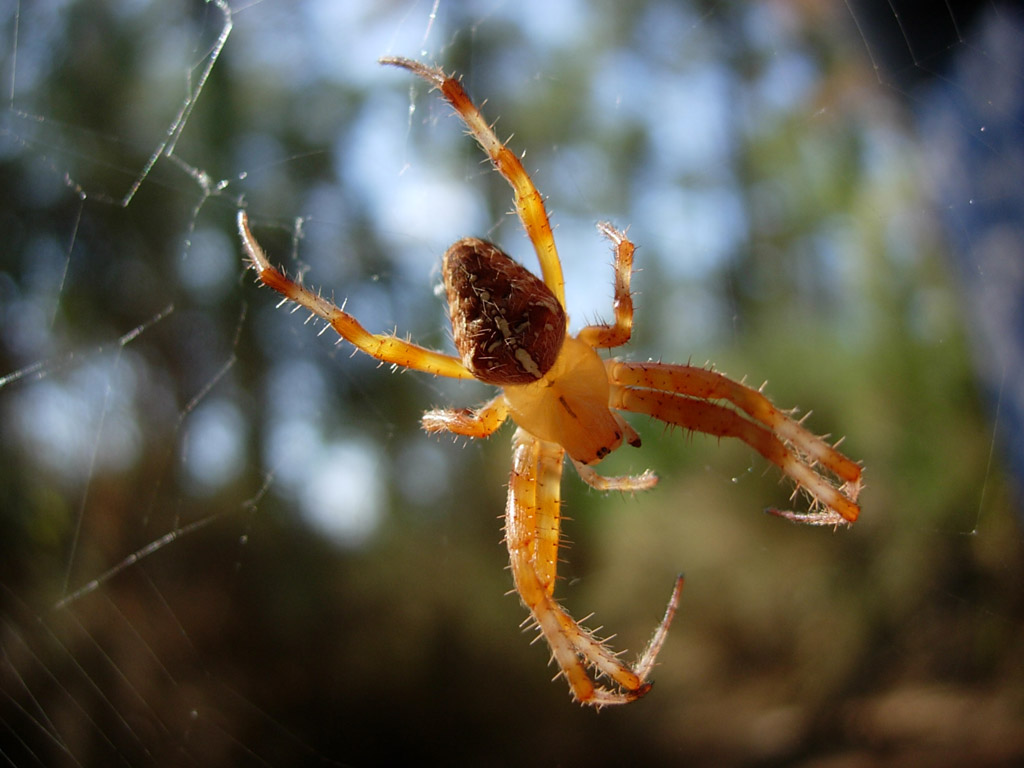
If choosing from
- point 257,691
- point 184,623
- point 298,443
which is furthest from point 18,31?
point 257,691

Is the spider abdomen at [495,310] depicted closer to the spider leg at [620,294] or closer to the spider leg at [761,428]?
the spider leg at [620,294]

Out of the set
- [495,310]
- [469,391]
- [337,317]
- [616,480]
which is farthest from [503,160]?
[469,391]

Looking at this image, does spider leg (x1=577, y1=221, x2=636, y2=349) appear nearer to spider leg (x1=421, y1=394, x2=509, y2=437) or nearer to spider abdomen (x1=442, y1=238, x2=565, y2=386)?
spider abdomen (x1=442, y1=238, x2=565, y2=386)

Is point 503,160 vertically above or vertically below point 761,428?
above

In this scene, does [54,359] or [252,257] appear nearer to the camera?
[252,257]

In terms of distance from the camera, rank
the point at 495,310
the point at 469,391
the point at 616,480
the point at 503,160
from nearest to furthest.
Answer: the point at 495,310
the point at 503,160
the point at 616,480
the point at 469,391

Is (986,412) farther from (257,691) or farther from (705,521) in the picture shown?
(257,691)

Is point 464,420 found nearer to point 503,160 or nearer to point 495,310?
point 495,310
